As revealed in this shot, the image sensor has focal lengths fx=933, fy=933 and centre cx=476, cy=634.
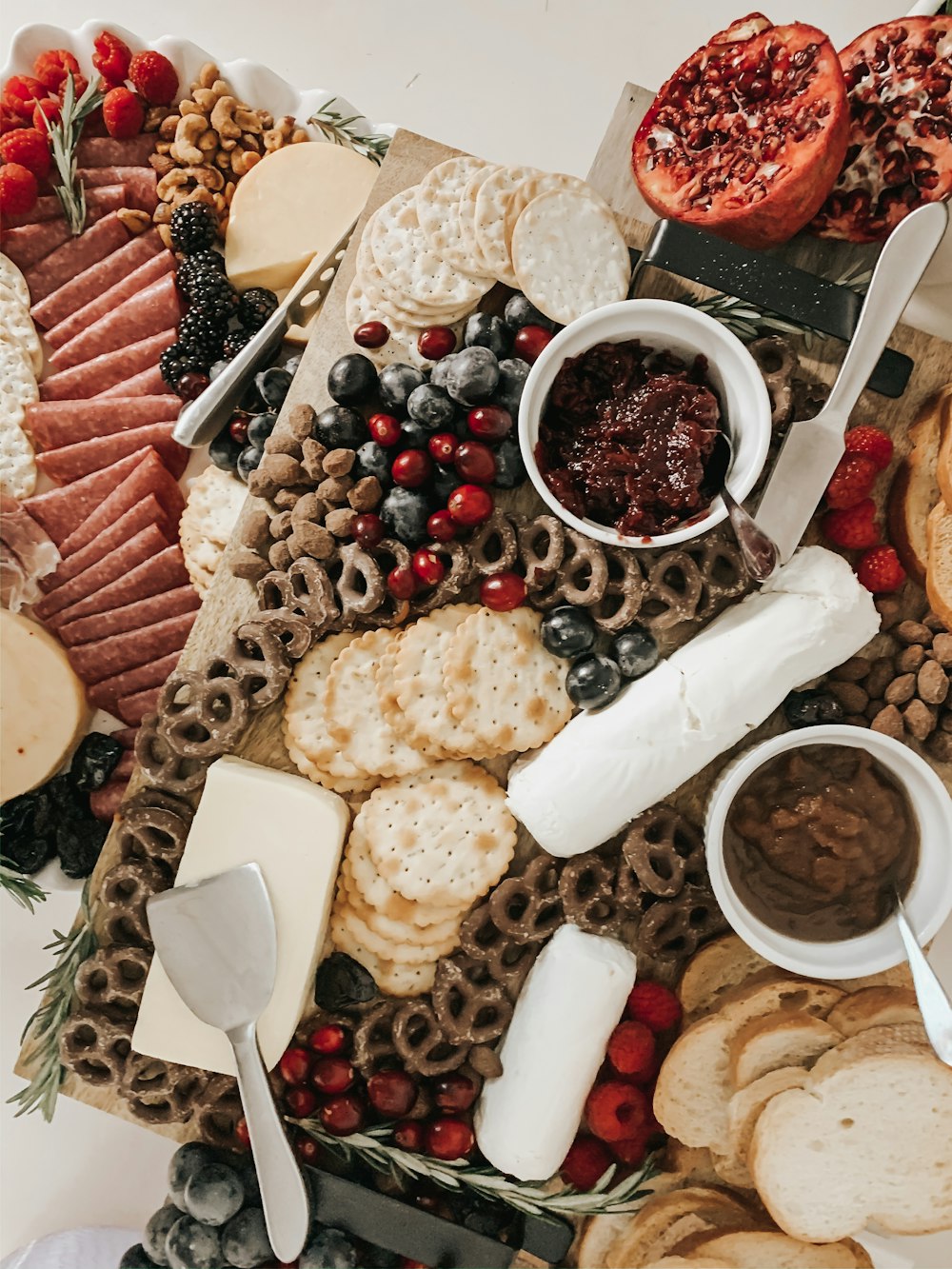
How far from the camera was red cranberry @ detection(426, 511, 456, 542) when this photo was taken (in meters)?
1.55

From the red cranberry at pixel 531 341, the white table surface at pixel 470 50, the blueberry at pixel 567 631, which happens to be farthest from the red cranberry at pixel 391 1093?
the white table surface at pixel 470 50

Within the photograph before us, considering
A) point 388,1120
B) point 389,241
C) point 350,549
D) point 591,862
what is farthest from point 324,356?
point 388,1120

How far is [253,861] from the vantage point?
5.09ft

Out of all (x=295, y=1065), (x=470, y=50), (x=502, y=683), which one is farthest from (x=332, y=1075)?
(x=470, y=50)

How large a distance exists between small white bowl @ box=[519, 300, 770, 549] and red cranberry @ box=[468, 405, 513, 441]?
88 mm

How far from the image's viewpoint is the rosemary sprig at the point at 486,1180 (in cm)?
157

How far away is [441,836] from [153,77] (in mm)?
1661

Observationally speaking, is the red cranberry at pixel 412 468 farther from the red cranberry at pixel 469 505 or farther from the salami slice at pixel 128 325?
the salami slice at pixel 128 325

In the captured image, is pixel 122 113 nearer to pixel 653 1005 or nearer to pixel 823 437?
pixel 823 437

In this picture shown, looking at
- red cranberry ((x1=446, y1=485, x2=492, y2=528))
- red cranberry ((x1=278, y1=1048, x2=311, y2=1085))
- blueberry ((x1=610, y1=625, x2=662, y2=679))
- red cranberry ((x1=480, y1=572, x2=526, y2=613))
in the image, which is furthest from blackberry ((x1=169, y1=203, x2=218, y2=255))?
red cranberry ((x1=278, y1=1048, x2=311, y2=1085))

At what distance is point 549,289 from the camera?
1.53 metres

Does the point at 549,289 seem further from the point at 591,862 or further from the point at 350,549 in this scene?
the point at 591,862

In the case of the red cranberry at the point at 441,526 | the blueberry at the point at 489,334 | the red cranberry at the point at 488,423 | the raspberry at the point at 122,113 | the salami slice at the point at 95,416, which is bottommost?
the salami slice at the point at 95,416

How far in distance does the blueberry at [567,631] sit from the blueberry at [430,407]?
1.21 ft
